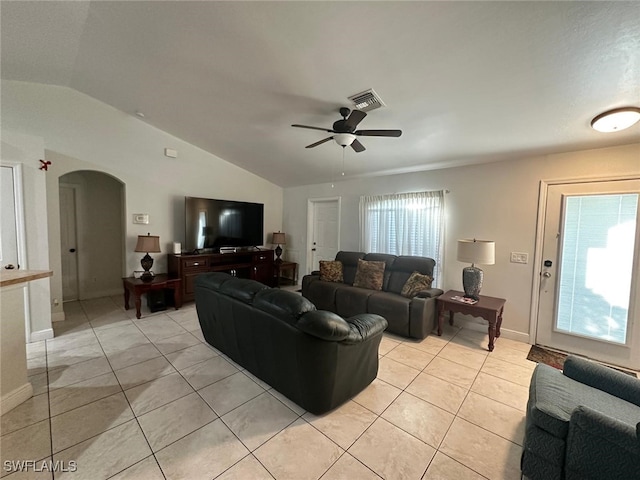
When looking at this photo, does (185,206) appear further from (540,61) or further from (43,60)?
(540,61)

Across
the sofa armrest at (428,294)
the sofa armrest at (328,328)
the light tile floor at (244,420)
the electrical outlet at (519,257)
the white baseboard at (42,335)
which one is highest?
the electrical outlet at (519,257)

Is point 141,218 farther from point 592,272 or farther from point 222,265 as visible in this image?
point 592,272

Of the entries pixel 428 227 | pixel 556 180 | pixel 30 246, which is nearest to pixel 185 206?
pixel 30 246

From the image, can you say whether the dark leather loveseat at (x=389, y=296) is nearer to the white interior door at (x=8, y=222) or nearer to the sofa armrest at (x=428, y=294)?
the sofa armrest at (x=428, y=294)

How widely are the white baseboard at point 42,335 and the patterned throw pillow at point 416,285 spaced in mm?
4525

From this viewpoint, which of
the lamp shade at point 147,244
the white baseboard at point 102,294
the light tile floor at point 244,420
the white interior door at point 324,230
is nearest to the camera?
the light tile floor at point 244,420

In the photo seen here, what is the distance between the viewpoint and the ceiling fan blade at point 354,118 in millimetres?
2213

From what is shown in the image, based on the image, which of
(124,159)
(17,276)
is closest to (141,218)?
(124,159)

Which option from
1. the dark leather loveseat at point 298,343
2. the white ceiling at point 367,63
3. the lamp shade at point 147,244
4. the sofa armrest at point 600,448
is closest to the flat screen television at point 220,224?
the lamp shade at point 147,244

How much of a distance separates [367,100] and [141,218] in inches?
160

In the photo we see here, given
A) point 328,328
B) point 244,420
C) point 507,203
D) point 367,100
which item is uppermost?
point 367,100

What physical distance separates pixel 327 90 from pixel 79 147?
3.79 meters

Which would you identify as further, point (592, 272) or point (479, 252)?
point (479, 252)

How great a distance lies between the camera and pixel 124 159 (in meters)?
4.04
